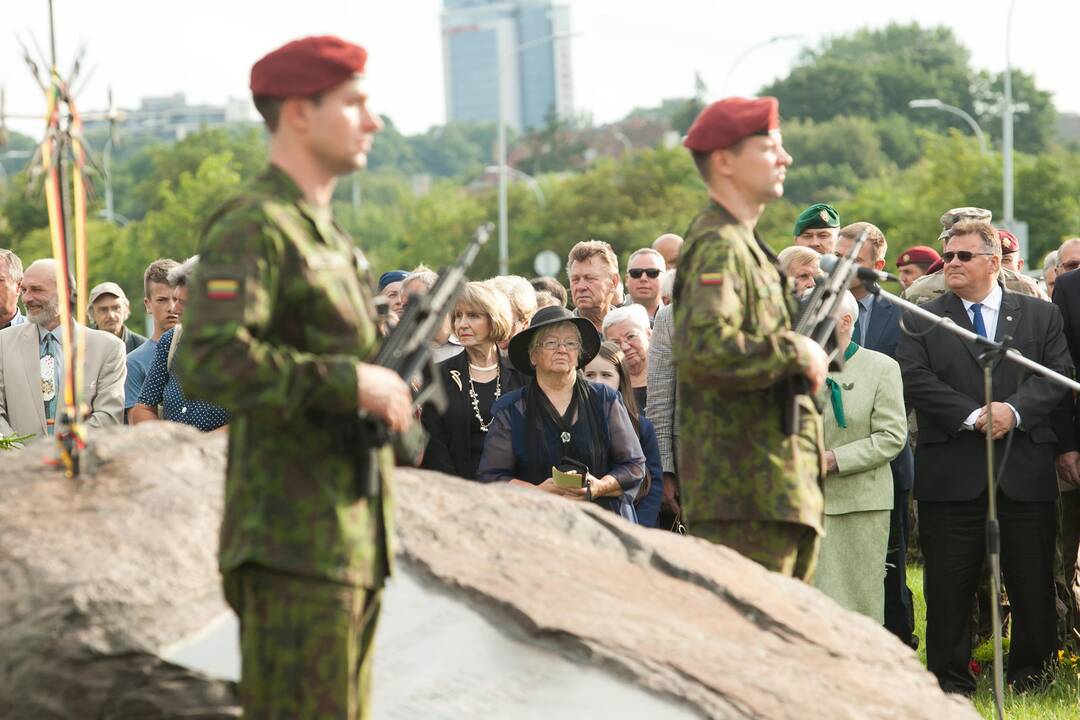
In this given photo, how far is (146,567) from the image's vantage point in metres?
5.06

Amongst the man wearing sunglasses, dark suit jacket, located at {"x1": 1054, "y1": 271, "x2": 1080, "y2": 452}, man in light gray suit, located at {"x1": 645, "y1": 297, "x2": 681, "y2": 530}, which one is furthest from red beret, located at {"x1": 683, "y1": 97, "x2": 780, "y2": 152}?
the man wearing sunglasses

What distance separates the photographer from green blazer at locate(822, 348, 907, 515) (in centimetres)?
819

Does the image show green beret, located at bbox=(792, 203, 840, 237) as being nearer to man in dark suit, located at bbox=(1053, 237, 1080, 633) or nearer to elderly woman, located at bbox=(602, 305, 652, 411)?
elderly woman, located at bbox=(602, 305, 652, 411)

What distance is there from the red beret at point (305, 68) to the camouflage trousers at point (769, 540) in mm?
2304

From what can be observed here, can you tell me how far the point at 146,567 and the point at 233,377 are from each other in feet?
4.68

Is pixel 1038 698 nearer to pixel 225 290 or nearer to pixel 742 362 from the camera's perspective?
pixel 742 362

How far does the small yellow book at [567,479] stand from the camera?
748cm

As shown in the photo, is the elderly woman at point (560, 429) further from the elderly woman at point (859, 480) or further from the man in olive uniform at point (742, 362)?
the man in olive uniform at point (742, 362)

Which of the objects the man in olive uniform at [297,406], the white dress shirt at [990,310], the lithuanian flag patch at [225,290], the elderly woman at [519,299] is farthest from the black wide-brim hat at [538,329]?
the lithuanian flag patch at [225,290]

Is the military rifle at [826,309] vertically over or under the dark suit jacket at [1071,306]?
over

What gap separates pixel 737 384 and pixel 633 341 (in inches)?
161

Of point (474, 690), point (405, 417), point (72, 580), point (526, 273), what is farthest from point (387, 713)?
point (526, 273)

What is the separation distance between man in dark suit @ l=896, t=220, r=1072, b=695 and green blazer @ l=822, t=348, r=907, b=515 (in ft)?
0.88

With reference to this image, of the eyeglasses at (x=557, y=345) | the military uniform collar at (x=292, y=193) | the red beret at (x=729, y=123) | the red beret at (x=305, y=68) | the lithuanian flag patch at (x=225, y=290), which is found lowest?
the eyeglasses at (x=557, y=345)
